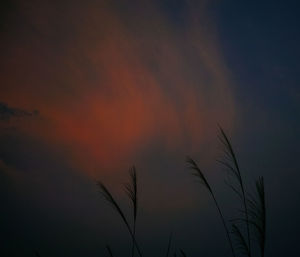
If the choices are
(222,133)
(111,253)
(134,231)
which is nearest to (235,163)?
(222,133)

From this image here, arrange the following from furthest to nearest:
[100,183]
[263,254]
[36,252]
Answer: [36,252] < [100,183] < [263,254]

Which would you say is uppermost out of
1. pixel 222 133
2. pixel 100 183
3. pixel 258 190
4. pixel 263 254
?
pixel 222 133

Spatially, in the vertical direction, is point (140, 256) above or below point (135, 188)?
below

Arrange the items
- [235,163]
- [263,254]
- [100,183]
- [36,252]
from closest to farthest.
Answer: [263,254]
[235,163]
[100,183]
[36,252]

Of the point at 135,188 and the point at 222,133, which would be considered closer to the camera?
the point at 222,133

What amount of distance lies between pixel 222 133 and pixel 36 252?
189 cm

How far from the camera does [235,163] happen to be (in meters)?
2.21

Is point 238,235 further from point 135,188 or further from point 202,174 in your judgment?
point 135,188

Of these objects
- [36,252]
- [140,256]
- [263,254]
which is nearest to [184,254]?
[140,256]

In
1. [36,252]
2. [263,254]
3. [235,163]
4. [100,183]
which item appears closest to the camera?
[263,254]

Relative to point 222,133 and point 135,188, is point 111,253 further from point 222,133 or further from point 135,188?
point 222,133

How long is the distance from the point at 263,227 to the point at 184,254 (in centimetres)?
83

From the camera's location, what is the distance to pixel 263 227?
6.09ft

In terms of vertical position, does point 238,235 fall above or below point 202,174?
below
